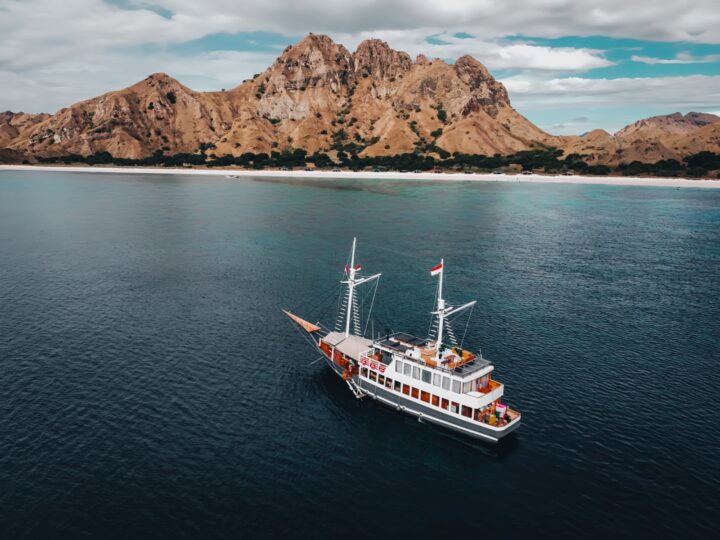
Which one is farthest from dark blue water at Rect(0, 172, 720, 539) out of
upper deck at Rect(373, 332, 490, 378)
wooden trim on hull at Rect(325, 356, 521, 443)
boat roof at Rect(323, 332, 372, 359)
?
upper deck at Rect(373, 332, 490, 378)

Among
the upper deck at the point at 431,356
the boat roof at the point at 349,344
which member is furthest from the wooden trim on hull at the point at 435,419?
the upper deck at the point at 431,356

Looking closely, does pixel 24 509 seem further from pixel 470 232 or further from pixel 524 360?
pixel 470 232

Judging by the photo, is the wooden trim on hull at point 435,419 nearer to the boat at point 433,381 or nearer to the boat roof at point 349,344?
the boat at point 433,381

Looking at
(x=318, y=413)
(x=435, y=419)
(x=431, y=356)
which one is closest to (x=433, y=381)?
(x=431, y=356)

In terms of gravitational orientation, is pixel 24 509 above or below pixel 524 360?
below

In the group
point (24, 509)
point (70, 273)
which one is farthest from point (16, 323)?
point (24, 509)

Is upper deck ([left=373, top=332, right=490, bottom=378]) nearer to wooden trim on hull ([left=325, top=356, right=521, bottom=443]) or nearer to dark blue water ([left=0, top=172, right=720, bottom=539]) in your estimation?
wooden trim on hull ([left=325, top=356, right=521, bottom=443])

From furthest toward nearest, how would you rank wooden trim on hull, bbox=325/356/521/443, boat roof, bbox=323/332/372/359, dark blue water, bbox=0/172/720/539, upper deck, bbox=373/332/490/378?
boat roof, bbox=323/332/372/359 < upper deck, bbox=373/332/490/378 < wooden trim on hull, bbox=325/356/521/443 < dark blue water, bbox=0/172/720/539
